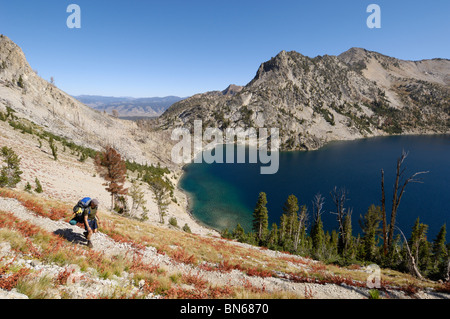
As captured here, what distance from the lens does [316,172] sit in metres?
110

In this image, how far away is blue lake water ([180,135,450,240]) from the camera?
61.9m

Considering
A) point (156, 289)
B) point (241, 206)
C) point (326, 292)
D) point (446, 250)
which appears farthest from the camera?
point (241, 206)

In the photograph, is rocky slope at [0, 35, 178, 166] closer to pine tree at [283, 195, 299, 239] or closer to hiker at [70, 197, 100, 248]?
hiker at [70, 197, 100, 248]

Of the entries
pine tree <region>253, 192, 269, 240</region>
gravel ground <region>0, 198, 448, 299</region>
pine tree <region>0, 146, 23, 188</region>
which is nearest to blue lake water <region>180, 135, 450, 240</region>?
pine tree <region>253, 192, 269, 240</region>

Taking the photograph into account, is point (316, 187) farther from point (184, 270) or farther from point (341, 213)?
point (184, 270)

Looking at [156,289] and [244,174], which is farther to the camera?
[244,174]

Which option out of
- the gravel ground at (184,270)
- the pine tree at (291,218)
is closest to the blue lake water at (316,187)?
the pine tree at (291,218)

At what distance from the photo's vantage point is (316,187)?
86375 millimetres

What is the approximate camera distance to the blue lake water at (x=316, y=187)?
61.9m

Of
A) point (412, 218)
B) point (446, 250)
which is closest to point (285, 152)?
point (412, 218)

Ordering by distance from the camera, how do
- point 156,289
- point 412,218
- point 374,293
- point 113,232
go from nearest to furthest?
point 156,289 < point 374,293 < point 113,232 < point 412,218
